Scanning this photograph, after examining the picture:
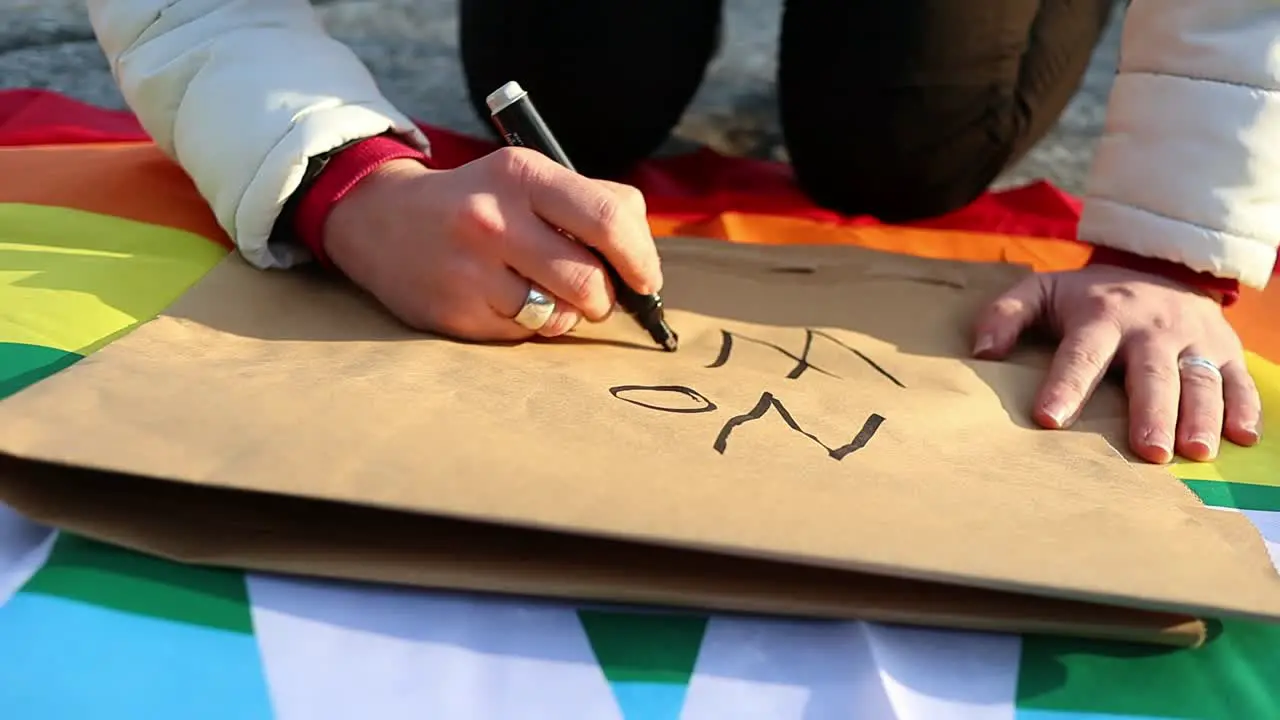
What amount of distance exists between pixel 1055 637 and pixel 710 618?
12 cm

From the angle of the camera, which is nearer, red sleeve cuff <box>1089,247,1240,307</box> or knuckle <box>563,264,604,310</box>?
knuckle <box>563,264,604,310</box>

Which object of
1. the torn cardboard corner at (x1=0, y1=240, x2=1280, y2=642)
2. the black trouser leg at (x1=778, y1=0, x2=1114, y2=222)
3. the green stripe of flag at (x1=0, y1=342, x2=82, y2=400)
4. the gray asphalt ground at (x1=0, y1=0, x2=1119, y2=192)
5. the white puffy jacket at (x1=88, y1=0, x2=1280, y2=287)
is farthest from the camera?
the gray asphalt ground at (x1=0, y1=0, x2=1119, y2=192)

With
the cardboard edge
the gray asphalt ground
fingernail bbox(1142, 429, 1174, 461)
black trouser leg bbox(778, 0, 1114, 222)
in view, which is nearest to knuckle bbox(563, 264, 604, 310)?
the cardboard edge

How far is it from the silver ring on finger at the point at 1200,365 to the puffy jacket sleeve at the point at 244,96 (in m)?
0.43

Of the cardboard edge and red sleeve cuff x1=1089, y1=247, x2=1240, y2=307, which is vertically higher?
red sleeve cuff x1=1089, y1=247, x2=1240, y2=307

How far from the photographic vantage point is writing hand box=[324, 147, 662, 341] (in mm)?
488

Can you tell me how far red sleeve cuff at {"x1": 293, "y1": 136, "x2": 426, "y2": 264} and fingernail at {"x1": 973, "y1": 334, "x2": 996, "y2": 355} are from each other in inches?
12.8

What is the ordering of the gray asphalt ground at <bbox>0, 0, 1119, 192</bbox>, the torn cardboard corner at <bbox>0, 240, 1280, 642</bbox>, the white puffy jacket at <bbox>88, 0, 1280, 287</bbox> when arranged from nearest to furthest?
the torn cardboard corner at <bbox>0, 240, 1280, 642</bbox> → the white puffy jacket at <bbox>88, 0, 1280, 287</bbox> → the gray asphalt ground at <bbox>0, 0, 1119, 192</bbox>

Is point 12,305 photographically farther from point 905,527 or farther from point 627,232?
point 905,527

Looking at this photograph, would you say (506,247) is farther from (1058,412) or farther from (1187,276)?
(1187,276)

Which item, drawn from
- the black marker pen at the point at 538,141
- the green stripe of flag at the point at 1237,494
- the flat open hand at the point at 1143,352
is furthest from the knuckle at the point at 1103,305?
the black marker pen at the point at 538,141

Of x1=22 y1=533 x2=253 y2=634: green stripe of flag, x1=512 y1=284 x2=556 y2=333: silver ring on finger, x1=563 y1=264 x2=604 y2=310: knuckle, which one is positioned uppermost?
x1=563 y1=264 x2=604 y2=310: knuckle

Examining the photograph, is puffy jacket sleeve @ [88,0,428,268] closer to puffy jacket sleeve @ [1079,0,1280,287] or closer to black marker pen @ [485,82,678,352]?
black marker pen @ [485,82,678,352]

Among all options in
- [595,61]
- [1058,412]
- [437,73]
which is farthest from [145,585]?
[437,73]
